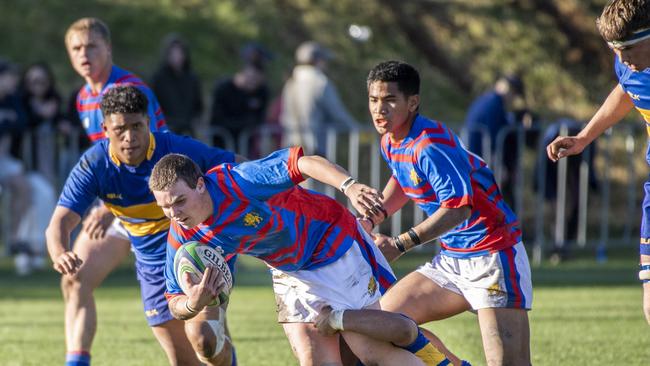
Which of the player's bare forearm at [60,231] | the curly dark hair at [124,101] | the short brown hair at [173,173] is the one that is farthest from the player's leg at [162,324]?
the short brown hair at [173,173]

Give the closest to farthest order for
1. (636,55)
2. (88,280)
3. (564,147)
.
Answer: (636,55)
(564,147)
(88,280)

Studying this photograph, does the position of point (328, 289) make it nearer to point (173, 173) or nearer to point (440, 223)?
point (440, 223)

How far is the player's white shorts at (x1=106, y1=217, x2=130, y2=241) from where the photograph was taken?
7.39 metres

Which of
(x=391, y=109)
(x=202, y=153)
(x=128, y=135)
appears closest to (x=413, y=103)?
(x=391, y=109)

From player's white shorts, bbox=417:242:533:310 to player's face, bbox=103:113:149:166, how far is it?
5.81ft

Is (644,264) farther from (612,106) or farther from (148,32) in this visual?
(148,32)

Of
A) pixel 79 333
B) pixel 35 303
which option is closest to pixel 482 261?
pixel 79 333

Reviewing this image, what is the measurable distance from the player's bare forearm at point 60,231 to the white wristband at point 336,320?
1.58 metres

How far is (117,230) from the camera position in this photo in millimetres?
7434

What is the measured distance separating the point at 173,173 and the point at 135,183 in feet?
4.30

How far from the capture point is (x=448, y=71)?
64.4 feet

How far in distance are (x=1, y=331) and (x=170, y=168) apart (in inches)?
180

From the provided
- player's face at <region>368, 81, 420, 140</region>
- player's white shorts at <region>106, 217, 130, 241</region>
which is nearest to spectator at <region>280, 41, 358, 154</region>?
player's white shorts at <region>106, 217, 130, 241</region>

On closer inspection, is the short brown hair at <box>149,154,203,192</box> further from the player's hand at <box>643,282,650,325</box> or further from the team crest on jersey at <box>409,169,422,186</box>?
the player's hand at <box>643,282,650,325</box>
